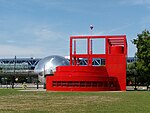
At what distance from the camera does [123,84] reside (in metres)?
80.4

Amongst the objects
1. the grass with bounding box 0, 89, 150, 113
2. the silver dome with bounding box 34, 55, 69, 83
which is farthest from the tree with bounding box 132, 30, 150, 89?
the grass with bounding box 0, 89, 150, 113

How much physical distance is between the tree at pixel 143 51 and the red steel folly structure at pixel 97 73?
2.87 m

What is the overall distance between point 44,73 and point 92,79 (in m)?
25.7

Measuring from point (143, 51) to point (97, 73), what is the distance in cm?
1042

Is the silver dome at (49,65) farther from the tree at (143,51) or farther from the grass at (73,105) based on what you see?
the grass at (73,105)

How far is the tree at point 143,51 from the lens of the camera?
7719cm

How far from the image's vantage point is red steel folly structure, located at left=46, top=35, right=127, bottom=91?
76312 millimetres

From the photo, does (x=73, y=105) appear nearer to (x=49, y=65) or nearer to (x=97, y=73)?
(x=97, y=73)

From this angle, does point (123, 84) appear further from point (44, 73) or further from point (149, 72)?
point (44, 73)

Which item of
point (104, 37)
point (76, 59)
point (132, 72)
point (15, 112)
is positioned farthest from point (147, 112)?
point (132, 72)

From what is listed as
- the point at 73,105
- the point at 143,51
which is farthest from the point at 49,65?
the point at 73,105

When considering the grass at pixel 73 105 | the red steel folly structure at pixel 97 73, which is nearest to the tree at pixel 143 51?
the red steel folly structure at pixel 97 73

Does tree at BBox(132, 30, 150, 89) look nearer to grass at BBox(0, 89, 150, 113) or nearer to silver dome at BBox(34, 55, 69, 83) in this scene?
silver dome at BBox(34, 55, 69, 83)

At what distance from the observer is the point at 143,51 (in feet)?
256
